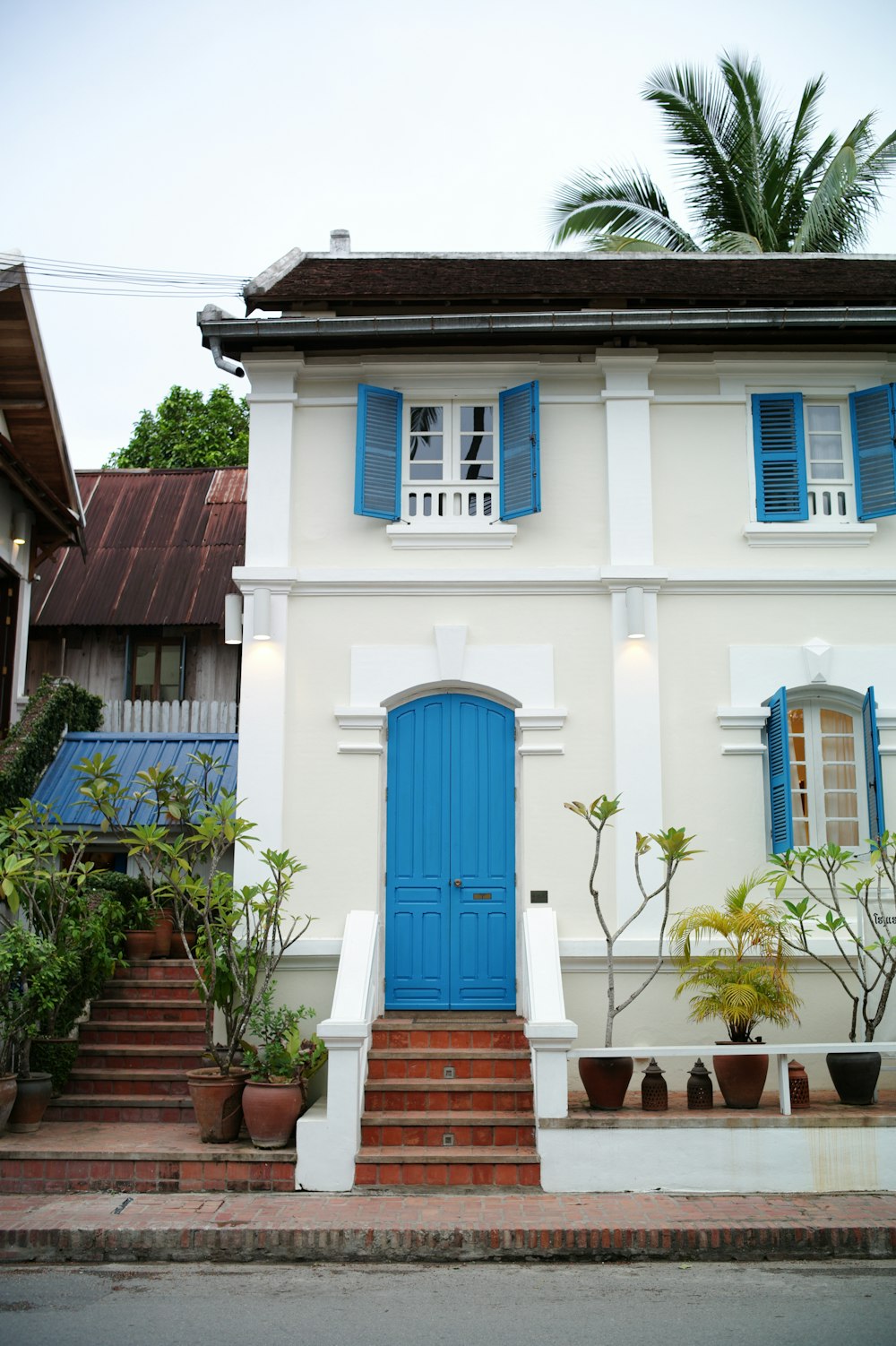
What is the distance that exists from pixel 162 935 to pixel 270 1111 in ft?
13.0

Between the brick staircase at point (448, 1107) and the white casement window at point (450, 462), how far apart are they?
440 centimetres

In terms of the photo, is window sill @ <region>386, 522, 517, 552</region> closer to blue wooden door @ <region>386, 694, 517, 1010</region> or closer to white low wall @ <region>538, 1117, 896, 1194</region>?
blue wooden door @ <region>386, 694, 517, 1010</region>

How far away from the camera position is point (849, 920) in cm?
1034

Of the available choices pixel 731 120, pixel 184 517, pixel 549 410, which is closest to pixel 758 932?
pixel 549 410

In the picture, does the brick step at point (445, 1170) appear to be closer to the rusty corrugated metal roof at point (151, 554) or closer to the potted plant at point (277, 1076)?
the potted plant at point (277, 1076)

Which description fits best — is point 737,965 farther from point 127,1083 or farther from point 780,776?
point 127,1083

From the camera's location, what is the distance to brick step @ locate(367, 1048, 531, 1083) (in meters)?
9.34

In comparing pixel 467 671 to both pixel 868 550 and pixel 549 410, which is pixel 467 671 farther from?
pixel 868 550

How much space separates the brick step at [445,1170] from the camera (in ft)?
27.7

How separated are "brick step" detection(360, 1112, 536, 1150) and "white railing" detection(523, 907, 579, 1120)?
373mm

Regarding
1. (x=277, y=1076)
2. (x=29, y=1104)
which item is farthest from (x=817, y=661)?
(x=29, y=1104)

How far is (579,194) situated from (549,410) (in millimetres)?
11203

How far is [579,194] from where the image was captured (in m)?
20.6

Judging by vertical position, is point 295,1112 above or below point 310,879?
below
